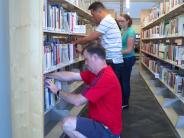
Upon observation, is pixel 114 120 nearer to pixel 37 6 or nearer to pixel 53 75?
pixel 53 75

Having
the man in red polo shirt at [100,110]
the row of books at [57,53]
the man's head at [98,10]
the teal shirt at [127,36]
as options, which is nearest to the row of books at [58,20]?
the row of books at [57,53]

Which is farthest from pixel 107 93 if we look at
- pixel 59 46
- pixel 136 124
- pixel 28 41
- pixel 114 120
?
pixel 136 124

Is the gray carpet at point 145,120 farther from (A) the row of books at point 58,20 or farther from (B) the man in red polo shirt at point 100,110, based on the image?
(A) the row of books at point 58,20

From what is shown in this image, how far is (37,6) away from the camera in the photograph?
237cm

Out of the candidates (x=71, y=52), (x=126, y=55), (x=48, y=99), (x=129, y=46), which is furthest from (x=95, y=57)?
(x=126, y=55)

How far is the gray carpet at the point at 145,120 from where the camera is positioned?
13.1 feet

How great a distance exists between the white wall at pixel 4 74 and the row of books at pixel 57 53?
0.50 metres

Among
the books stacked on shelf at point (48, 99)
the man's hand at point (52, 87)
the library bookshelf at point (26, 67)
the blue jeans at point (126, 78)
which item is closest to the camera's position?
the library bookshelf at point (26, 67)

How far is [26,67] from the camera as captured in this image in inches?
96.4

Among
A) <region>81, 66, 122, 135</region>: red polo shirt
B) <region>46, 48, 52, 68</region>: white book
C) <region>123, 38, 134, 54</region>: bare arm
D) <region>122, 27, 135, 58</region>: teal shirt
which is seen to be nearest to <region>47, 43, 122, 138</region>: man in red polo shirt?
<region>81, 66, 122, 135</region>: red polo shirt

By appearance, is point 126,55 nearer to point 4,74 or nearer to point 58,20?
point 58,20

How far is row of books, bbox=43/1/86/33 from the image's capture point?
3.11 meters

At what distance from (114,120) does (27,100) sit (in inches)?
30.6

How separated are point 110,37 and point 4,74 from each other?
2128mm
